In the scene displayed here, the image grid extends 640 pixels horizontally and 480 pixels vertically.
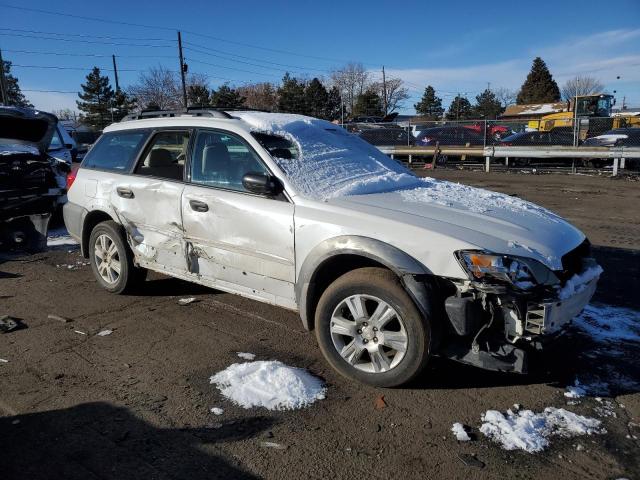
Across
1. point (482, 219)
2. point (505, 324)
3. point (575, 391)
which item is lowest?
point (575, 391)

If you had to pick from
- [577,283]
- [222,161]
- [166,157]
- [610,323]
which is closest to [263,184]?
[222,161]

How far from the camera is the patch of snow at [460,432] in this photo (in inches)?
111

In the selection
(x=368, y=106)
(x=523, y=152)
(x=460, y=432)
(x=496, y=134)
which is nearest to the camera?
(x=460, y=432)

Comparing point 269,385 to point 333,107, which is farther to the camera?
point 333,107

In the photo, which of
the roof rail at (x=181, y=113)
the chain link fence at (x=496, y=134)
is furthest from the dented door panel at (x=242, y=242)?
the chain link fence at (x=496, y=134)

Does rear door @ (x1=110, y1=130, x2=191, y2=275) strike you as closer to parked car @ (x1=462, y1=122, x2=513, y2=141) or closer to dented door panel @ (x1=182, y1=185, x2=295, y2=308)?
dented door panel @ (x1=182, y1=185, x2=295, y2=308)

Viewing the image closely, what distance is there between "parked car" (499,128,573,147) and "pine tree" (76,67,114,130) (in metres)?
49.8

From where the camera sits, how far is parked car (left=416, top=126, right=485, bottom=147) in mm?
21102

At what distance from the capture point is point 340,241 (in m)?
3.38

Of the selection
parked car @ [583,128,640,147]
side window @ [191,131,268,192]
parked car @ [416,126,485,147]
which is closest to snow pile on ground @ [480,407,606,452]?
side window @ [191,131,268,192]

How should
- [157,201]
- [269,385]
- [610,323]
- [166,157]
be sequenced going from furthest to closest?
[166,157] → [157,201] → [610,323] → [269,385]

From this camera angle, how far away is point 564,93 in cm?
8706

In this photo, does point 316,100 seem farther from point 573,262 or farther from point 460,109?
point 573,262

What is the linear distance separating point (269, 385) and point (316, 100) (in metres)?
54.8
